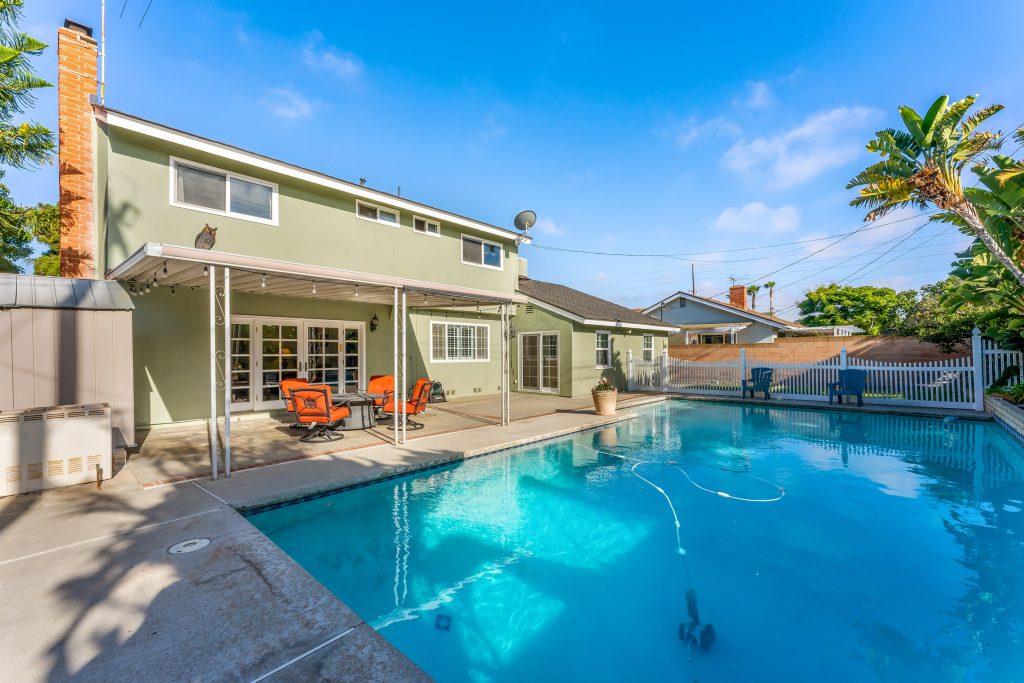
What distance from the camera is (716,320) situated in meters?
25.8

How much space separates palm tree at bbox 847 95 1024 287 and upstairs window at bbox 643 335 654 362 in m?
10.7

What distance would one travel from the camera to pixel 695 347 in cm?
2120

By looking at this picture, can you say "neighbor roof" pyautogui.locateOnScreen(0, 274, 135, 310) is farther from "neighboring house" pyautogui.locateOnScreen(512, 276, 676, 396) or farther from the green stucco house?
"neighboring house" pyautogui.locateOnScreen(512, 276, 676, 396)

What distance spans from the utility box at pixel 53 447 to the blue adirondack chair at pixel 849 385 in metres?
17.2

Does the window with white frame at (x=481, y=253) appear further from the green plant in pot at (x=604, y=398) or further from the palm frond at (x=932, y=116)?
the palm frond at (x=932, y=116)

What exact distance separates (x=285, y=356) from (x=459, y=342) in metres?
5.71

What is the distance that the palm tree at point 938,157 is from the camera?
8.58 meters

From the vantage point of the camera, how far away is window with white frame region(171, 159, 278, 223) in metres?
8.71

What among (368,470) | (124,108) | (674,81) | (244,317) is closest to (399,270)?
(244,317)

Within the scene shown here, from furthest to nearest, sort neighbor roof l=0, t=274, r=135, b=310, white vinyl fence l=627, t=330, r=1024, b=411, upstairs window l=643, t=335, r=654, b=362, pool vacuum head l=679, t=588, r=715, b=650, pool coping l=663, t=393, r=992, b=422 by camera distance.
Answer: upstairs window l=643, t=335, r=654, b=362 → white vinyl fence l=627, t=330, r=1024, b=411 → pool coping l=663, t=393, r=992, b=422 → neighbor roof l=0, t=274, r=135, b=310 → pool vacuum head l=679, t=588, r=715, b=650

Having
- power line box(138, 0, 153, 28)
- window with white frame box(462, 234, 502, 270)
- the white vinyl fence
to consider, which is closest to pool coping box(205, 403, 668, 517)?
window with white frame box(462, 234, 502, 270)

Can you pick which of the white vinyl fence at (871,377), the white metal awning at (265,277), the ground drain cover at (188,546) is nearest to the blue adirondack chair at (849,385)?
the white vinyl fence at (871,377)

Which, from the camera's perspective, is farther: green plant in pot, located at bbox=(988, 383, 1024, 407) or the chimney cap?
green plant in pot, located at bbox=(988, 383, 1024, 407)

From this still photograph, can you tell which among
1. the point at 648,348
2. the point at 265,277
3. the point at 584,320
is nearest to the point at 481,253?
the point at 584,320
